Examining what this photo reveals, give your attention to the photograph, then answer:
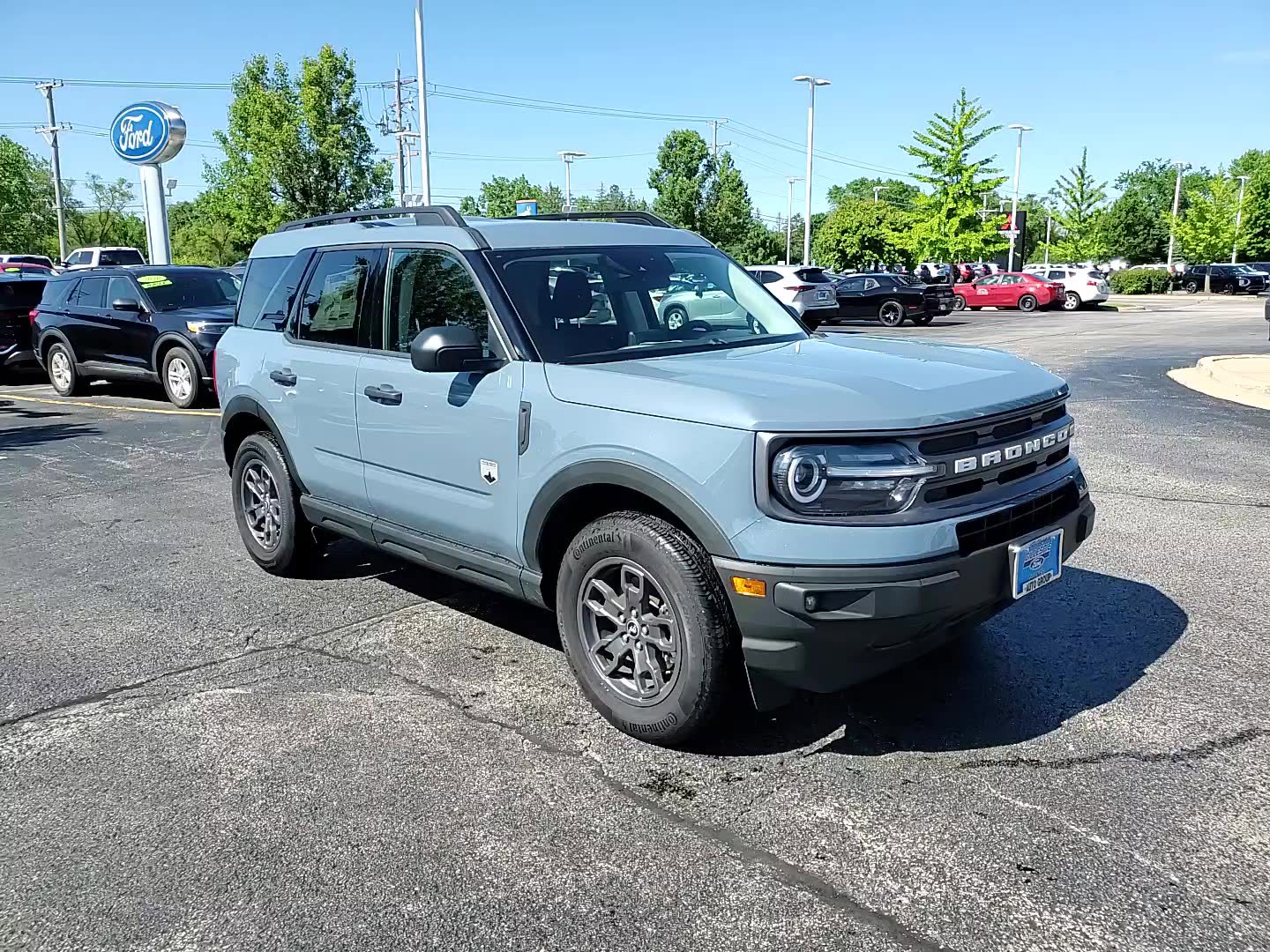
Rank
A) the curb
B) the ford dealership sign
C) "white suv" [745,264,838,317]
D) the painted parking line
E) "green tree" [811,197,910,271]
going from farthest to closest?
1. "green tree" [811,197,910,271]
2. "white suv" [745,264,838,317]
3. the ford dealership sign
4. the painted parking line
5. the curb

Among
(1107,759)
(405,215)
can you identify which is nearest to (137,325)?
(405,215)

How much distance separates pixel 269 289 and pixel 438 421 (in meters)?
1.99

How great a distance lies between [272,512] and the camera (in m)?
5.77

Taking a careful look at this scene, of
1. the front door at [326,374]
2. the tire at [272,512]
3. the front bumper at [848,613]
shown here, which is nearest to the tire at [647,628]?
the front bumper at [848,613]

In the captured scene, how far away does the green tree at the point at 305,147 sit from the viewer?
3522cm

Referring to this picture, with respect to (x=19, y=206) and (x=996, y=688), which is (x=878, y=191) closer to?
(x=19, y=206)

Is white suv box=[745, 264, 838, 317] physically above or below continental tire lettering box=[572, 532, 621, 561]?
above

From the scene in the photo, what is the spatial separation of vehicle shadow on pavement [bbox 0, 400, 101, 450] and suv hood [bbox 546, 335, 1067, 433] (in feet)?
29.0

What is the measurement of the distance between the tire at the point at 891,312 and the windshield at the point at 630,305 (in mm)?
25248

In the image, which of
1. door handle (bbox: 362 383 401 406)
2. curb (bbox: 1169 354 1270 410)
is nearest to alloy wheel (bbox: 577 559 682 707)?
door handle (bbox: 362 383 401 406)

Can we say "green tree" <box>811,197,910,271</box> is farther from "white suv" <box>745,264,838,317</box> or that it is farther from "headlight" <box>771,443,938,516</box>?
"headlight" <box>771,443,938,516</box>

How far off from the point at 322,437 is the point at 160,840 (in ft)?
7.85

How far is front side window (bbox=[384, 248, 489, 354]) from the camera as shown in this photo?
14.2ft

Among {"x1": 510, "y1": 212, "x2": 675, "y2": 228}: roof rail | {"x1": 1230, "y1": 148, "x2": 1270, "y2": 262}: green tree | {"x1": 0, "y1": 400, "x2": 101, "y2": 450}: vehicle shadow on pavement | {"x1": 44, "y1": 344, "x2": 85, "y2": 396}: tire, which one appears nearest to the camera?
{"x1": 510, "y1": 212, "x2": 675, "y2": 228}: roof rail
